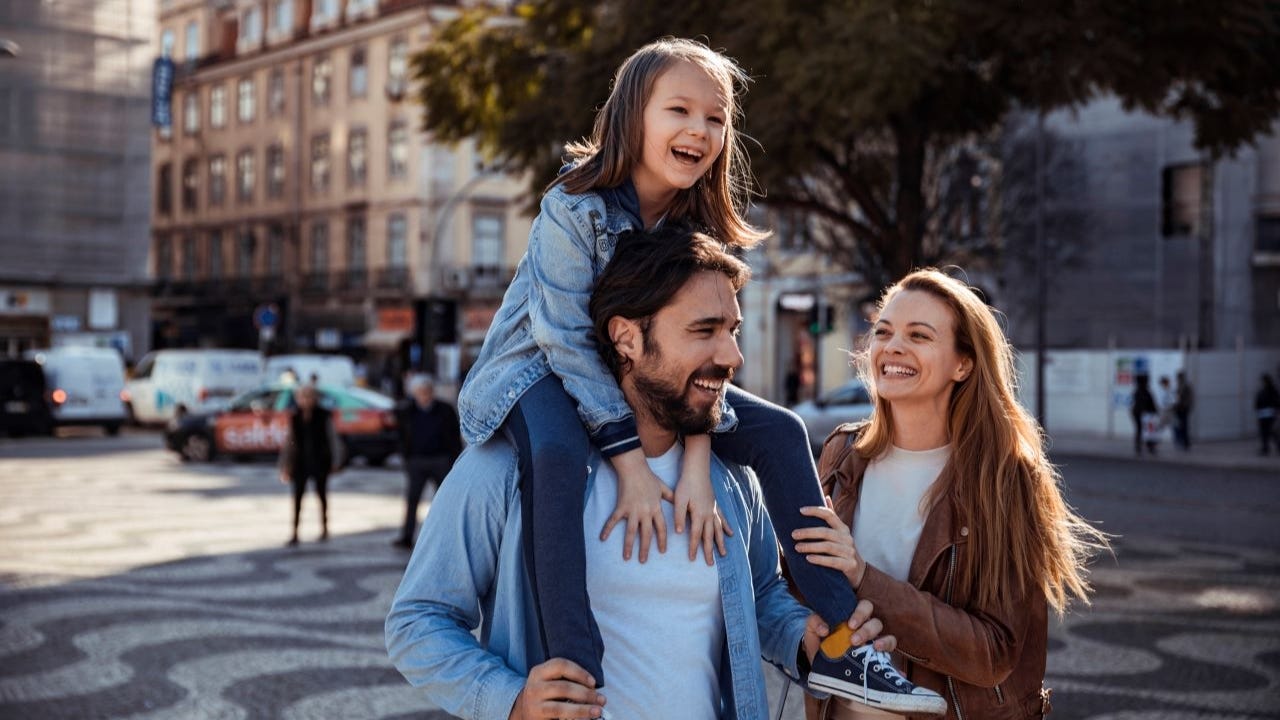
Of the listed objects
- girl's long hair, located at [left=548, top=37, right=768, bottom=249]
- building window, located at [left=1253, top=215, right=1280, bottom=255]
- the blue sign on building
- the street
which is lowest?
the street

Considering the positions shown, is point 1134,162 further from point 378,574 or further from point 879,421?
point 879,421

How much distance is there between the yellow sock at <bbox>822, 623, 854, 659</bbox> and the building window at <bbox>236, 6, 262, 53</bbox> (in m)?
69.0

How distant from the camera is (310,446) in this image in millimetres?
16156

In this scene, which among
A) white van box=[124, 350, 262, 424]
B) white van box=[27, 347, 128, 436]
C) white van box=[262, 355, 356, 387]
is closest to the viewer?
white van box=[262, 355, 356, 387]

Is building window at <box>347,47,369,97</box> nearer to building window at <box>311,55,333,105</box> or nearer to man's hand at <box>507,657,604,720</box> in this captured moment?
building window at <box>311,55,333,105</box>

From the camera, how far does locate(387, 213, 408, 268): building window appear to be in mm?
59719

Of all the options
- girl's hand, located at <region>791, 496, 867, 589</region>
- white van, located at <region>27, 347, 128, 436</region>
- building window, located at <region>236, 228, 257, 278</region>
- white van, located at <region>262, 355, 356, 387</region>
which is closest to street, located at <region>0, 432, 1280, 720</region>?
girl's hand, located at <region>791, 496, 867, 589</region>

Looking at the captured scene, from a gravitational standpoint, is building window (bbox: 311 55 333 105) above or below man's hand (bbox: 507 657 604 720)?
above

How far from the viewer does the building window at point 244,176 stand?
6781 cm

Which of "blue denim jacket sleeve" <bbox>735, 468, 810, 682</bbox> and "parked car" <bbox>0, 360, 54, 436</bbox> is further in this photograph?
"parked car" <bbox>0, 360, 54, 436</bbox>

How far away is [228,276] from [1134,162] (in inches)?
1711

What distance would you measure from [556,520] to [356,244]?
6108 cm

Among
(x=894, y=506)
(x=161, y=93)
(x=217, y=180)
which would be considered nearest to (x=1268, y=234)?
(x=894, y=506)

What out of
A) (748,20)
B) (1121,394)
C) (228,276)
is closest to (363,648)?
(748,20)
